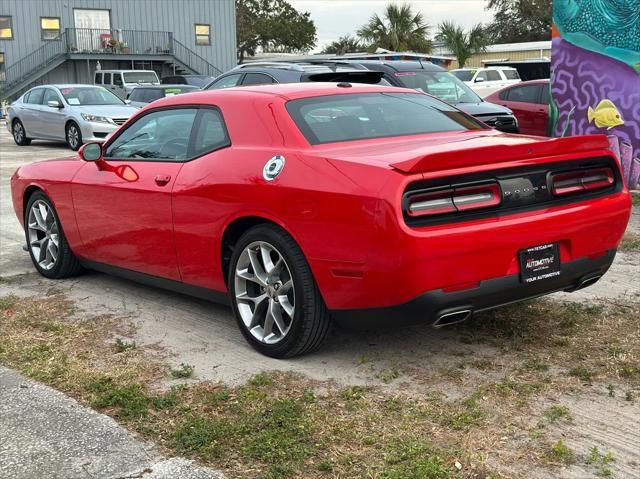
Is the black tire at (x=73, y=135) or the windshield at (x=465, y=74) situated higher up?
the windshield at (x=465, y=74)

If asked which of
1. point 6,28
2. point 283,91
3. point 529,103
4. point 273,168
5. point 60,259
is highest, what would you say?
point 6,28

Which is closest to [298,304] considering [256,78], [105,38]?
[256,78]

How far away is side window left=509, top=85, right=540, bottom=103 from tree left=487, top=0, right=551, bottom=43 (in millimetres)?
46070

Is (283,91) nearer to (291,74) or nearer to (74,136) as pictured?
(291,74)

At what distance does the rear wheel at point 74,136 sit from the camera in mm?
18203

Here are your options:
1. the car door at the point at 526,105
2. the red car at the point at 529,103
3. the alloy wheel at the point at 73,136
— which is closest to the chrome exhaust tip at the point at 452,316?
the red car at the point at 529,103

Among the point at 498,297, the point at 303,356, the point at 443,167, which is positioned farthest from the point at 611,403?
the point at 303,356

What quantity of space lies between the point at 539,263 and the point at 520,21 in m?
61.4

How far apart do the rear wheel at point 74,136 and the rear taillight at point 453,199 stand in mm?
15280

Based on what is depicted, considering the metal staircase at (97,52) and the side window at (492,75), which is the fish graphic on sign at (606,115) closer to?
the side window at (492,75)

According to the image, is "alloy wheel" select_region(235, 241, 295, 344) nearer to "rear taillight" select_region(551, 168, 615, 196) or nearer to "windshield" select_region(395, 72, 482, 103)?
"rear taillight" select_region(551, 168, 615, 196)

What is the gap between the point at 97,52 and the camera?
127 feet

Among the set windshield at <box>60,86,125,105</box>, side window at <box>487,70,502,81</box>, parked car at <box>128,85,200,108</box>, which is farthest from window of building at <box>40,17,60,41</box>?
windshield at <box>60,86,125,105</box>

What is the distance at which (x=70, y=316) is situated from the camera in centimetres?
561
